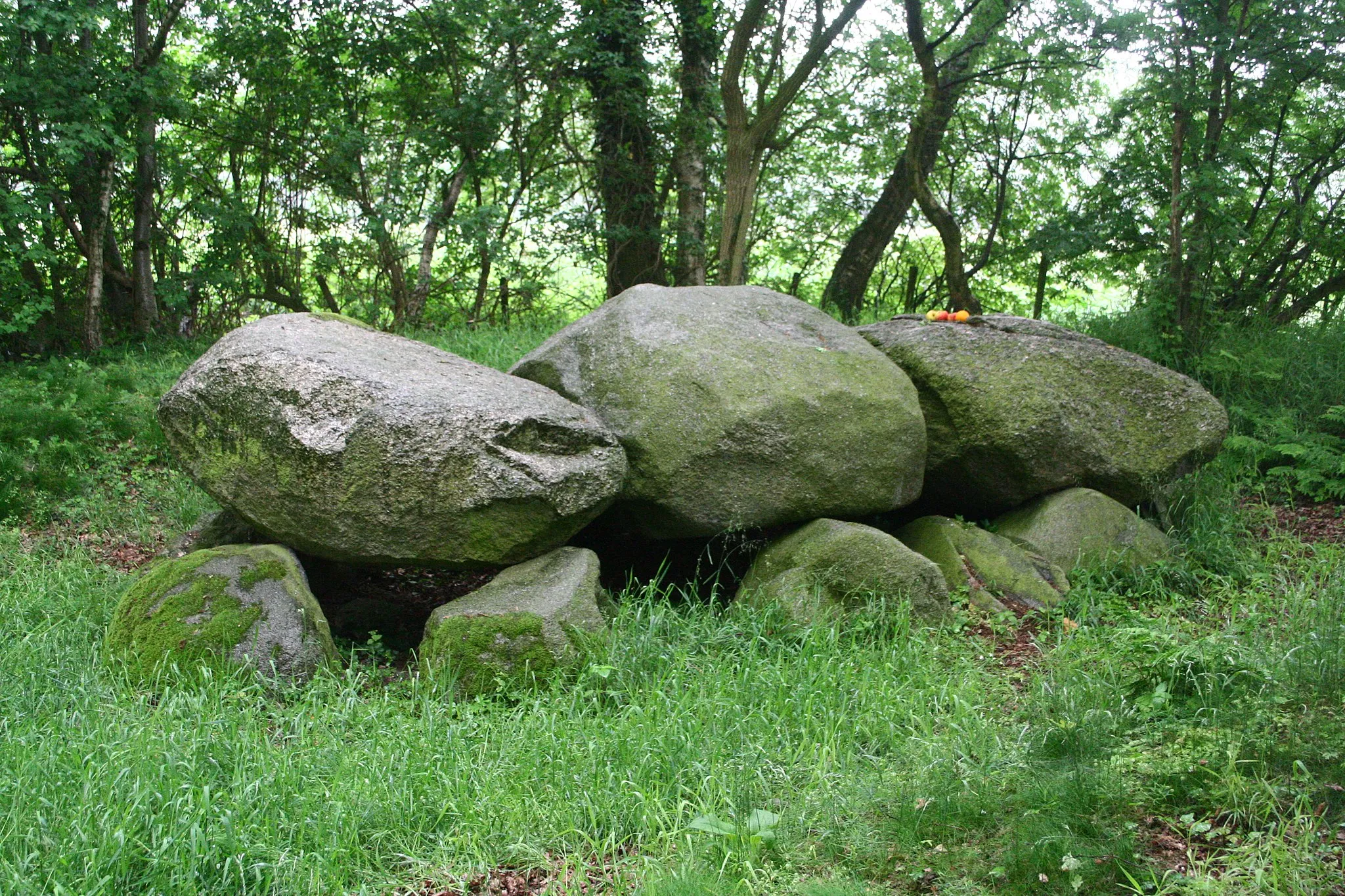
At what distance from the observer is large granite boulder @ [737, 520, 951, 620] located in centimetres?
556

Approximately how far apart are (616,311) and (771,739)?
3.11m

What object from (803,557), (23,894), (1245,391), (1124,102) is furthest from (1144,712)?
(1124,102)

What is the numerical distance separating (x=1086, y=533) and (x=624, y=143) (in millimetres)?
7915

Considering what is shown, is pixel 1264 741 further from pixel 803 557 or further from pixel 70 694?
pixel 70 694

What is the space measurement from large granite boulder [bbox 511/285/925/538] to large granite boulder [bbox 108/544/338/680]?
1873 mm

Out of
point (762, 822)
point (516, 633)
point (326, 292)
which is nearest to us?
point (762, 822)

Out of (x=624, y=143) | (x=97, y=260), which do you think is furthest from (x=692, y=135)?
(x=97, y=260)

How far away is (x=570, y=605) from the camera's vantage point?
16.3ft

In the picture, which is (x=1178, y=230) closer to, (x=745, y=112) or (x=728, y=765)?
(x=745, y=112)

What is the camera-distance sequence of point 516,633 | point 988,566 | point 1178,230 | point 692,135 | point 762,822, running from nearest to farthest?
point 762,822
point 516,633
point 988,566
point 1178,230
point 692,135

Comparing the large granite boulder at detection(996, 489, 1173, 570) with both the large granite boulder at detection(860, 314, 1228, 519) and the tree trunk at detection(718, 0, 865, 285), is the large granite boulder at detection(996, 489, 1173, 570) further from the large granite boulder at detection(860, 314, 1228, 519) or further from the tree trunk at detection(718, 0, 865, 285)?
the tree trunk at detection(718, 0, 865, 285)

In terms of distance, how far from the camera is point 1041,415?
251 inches

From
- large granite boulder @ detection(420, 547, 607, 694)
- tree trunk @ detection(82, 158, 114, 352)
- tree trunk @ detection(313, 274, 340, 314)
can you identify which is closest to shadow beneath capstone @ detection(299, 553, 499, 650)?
large granite boulder @ detection(420, 547, 607, 694)

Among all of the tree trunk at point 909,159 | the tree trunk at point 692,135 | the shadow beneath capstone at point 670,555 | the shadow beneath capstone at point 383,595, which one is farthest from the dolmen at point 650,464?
the tree trunk at point 692,135
